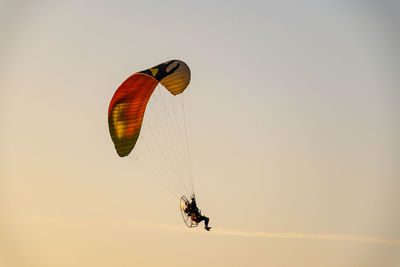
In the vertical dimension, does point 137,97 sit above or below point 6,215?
above

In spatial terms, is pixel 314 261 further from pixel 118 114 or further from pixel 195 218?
pixel 118 114

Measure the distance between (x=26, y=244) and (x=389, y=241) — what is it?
46.5 meters

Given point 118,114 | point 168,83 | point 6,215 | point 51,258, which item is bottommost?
point 51,258

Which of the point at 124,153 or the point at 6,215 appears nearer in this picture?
the point at 124,153

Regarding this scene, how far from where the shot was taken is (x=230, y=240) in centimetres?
7706

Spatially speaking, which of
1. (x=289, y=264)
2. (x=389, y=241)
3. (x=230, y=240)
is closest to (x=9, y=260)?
(x=230, y=240)

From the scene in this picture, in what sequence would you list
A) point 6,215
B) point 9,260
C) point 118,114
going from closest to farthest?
point 118,114
point 9,260
point 6,215

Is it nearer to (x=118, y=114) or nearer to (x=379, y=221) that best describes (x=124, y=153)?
(x=118, y=114)

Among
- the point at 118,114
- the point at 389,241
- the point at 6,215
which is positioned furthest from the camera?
the point at 6,215

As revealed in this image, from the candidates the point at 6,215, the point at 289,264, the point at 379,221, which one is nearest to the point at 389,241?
the point at 379,221

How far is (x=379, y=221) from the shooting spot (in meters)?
75.2

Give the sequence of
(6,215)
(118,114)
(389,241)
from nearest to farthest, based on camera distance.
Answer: (118,114)
(389,241)
(6,215)

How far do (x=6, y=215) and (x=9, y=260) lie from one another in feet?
41.8

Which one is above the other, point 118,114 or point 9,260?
point 118,114
